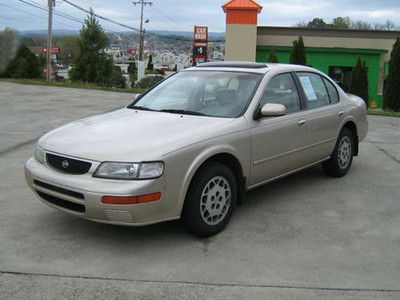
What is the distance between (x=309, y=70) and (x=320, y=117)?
0.64m

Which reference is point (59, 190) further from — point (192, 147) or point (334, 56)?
point (334, 56)

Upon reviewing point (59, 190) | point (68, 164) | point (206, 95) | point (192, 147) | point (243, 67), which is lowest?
point (59, 190)

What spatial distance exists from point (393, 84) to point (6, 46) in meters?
23.7

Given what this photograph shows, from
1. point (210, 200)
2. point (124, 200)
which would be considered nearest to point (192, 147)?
point (210, 200)

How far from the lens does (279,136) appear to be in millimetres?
5180

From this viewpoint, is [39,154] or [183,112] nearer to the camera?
[39,154]

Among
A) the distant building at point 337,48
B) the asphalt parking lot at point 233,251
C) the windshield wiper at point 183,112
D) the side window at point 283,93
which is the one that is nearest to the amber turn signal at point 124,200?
the asphalt parking lot at point 233,251

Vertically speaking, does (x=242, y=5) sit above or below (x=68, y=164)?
above

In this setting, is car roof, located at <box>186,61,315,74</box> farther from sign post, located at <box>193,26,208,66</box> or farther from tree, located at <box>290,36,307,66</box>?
sign post, located at <box>193,26,208,66</box>

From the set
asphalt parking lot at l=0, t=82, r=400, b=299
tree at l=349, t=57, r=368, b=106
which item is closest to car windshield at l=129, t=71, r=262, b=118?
asphalt parking lot at l=0, t=82, r=400, b=299

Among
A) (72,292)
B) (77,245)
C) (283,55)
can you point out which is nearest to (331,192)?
(77,245)

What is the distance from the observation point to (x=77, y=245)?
4195 mm

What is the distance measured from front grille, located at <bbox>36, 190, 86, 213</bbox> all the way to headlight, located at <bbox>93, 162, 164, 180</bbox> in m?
0.31

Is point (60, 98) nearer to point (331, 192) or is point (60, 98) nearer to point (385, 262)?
point (331, 192)
